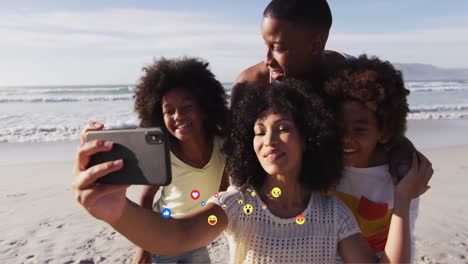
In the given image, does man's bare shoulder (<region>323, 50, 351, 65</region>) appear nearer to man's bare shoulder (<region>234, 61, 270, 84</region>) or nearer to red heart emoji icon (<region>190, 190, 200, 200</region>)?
man's bare shoulder (<region>234, 61, 270, 84</region>)

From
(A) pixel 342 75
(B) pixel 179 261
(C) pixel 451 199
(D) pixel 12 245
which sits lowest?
(D) pixel 12 245

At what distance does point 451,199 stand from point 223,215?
513 centimetres

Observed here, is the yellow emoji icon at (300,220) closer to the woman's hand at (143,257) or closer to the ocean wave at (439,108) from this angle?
the woman's hand at (143,257)

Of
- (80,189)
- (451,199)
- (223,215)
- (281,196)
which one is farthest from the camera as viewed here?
(451,199)

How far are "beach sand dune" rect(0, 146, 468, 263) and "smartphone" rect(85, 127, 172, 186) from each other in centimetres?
315

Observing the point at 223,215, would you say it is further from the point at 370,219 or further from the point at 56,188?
the point at 56,188

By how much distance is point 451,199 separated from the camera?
5.80 meters

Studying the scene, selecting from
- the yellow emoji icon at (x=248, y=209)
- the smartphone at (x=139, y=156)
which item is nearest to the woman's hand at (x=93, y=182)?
the smartphone at (x=139, y=156)

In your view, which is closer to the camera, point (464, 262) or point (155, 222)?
point (155, 222)

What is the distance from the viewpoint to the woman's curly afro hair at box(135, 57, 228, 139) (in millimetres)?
2553

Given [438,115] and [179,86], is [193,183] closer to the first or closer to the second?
[179,86]

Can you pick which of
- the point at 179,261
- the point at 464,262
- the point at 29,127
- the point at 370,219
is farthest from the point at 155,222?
the point at 29,127

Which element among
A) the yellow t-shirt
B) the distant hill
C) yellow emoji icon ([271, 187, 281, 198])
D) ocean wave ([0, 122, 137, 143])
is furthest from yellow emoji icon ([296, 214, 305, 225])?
the distant hill

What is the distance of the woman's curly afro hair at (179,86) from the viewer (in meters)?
2.55
